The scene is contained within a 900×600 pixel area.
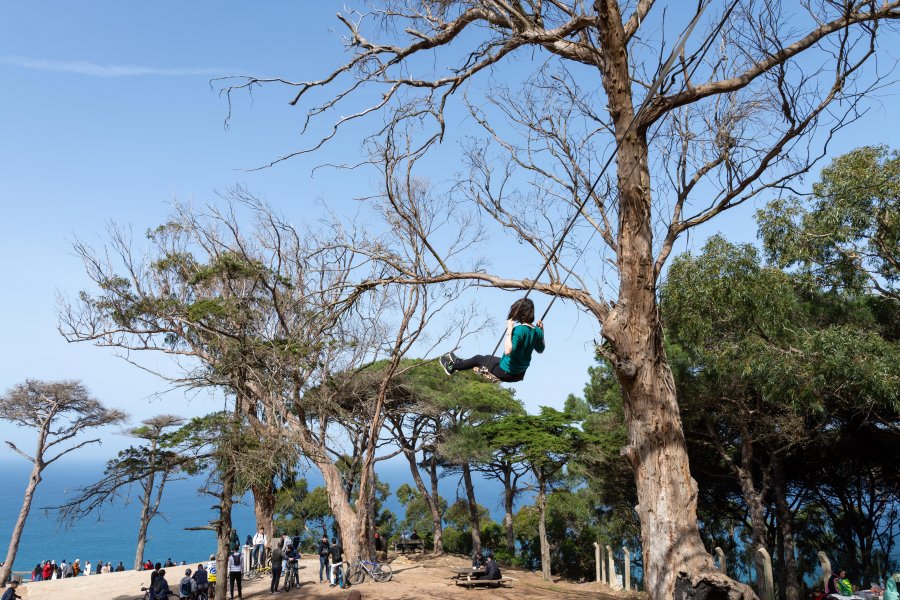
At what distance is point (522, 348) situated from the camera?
18.2 feet

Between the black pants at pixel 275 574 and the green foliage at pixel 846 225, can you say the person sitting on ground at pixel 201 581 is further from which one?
the green foliage at pixel 846 225

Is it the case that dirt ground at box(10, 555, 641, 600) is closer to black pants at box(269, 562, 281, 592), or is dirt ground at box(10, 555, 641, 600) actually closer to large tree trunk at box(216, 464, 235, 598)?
black pants at box(269, 562, 281, 592)

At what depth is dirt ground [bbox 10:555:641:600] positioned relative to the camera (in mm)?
15578

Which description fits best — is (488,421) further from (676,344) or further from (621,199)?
(621,199)

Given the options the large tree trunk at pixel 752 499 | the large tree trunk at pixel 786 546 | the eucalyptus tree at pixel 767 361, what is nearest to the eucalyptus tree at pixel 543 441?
the eucalyptus tree at pixel 767 361

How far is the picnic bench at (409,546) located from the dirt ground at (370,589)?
179 inches

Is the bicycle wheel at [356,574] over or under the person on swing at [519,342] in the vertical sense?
under

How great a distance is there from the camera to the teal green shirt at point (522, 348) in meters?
5.50

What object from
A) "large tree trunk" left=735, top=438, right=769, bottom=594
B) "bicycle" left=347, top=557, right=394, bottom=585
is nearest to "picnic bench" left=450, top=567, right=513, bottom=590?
"bicycle" left=347, top=557, right=394, bottom=585

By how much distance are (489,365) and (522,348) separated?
555 mm

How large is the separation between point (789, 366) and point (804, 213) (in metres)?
3.94

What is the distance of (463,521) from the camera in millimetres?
36406

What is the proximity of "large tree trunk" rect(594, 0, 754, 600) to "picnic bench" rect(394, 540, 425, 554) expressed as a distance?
979 inches

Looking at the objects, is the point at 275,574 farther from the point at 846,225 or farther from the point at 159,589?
the point at 846,225
